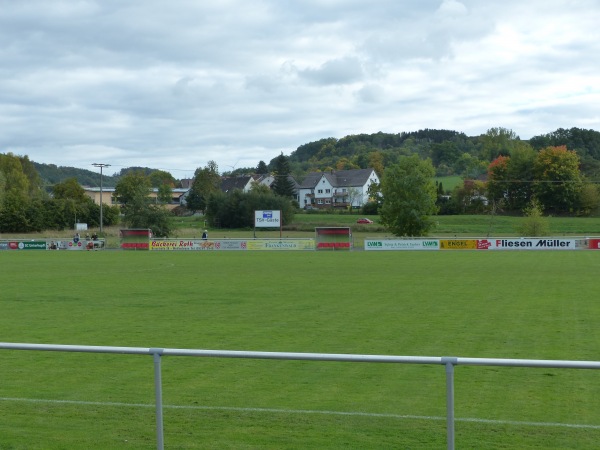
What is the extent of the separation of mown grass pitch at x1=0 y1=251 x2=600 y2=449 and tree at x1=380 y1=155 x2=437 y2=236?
2244 inches

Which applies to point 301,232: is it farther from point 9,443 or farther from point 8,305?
point 9,443

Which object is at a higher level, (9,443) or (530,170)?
(530,170)

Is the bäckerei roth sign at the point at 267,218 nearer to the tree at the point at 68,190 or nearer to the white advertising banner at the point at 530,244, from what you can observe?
the white advertising banner at the point at 530,244

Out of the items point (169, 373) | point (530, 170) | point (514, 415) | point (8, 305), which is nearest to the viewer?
point (514, 415)

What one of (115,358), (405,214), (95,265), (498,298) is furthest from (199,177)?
(115,358)

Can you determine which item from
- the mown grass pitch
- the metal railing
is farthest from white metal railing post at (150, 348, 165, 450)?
the mown grass pitch

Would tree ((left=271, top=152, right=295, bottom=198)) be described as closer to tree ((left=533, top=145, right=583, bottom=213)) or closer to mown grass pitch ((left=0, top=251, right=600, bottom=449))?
tree ((left=533, top=145, right=583, bottom=213))

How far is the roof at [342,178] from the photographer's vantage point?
172 metres

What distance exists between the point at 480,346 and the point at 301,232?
87161mm

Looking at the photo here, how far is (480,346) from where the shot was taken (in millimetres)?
15859

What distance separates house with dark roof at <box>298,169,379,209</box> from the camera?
171m

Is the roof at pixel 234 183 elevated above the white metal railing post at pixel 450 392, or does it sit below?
above

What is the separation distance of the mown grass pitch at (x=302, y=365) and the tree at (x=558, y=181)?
90.0m

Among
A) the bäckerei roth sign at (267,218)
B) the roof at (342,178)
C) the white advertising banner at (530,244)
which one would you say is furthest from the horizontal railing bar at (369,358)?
the roof at (342,178)
